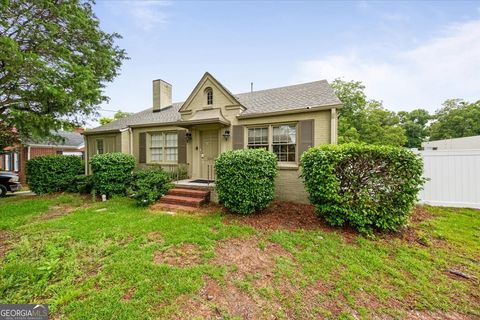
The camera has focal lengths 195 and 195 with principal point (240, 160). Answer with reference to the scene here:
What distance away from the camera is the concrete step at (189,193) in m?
7.01

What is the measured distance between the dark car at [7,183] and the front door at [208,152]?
428 inches

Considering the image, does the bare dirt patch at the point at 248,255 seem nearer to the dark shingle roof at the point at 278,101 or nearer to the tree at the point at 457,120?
the dark shingle roof at the point at 278,101

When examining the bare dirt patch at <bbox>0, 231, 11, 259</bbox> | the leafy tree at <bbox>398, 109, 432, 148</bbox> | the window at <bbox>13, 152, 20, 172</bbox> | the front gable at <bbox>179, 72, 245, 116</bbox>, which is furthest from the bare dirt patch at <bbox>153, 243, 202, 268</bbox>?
the leafy tree at <bbox>398, 109, 432, 148</bbox>

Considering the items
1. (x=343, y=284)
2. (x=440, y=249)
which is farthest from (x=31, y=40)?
(x=440, y=249)

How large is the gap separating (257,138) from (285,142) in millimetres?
1173

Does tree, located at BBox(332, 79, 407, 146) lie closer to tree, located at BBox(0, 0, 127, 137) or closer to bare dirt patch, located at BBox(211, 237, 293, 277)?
bare dirt patch, located at BBox(211, 237, 293, 277)

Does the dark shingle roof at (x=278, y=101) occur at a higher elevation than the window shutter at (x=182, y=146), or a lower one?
higher

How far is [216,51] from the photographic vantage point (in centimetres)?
1129

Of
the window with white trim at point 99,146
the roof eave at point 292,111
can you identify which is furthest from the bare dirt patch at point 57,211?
the roof eave at point 292,111

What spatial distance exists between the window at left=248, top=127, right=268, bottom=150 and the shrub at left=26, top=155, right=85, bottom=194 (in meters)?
8.68

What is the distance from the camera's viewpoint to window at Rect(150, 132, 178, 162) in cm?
973

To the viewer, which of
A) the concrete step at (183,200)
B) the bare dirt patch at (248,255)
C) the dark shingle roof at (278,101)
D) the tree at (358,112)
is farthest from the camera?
the tree at (358,112)

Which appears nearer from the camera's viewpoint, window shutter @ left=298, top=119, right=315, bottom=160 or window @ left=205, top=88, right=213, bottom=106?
window shutter @ left=298, top=119, right=315, bottom=160

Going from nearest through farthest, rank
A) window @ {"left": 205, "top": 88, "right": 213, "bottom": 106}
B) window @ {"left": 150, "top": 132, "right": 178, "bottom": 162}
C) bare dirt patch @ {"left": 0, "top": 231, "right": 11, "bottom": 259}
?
bare dirt patch @ {"left": 0, "top": 231, "right": 11, "bottom": 259}, window @ {"left": 205, "top": 88, "right": 213, "bottom": 106}, window @ {"left": 150, "top": 132, "right": 178, "bottom": 162}
